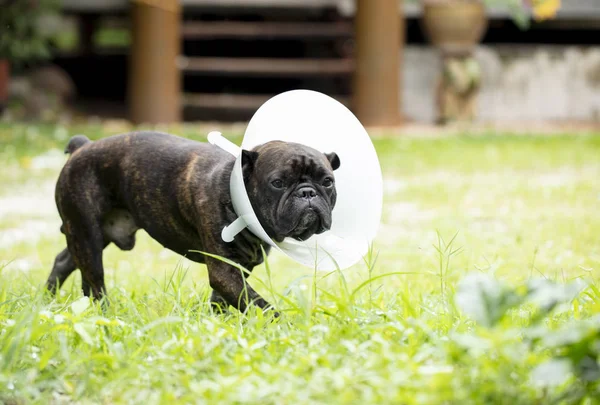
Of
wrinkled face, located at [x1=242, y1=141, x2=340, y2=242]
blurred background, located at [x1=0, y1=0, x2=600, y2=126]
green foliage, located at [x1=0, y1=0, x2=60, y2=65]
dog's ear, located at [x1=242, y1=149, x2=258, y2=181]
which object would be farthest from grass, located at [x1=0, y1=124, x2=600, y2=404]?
green foliage, located at [x1=0, y1=0, x2=60, y2=65]

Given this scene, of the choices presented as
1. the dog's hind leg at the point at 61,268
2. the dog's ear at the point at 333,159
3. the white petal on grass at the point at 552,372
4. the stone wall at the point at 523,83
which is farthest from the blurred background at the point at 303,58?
the white petal on grass at the point at 552,372

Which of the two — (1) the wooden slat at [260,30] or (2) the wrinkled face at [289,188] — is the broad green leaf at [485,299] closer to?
(2) the wrinkled face at [289,188]

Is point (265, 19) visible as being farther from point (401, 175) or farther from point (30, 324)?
point (30, 324)

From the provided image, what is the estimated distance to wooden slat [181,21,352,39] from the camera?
43.7ft

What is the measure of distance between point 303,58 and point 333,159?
11284 mm

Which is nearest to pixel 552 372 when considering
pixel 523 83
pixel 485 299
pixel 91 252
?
pixel 485 299

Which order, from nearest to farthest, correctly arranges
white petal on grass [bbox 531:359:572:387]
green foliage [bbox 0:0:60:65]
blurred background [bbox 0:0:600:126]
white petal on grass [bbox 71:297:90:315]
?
white petal on grass [bbox 531:359:572:387], white petal on grass [bbox 71:297:90:315], blurred background [bbox 0:0:600:126], green foliage [bbox 0:0:60:65]

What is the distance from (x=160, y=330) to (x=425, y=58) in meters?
12.1

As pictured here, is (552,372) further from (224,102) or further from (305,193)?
(224,102)

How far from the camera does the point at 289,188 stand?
11.7 feet

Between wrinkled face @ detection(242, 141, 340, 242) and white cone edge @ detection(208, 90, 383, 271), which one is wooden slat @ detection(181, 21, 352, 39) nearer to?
white cone edge @ detection(208, 90, 383, 271)

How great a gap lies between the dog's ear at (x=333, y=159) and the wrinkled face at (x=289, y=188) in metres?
0.18

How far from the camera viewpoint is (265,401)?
8.50ft

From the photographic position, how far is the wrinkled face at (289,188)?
352cm
